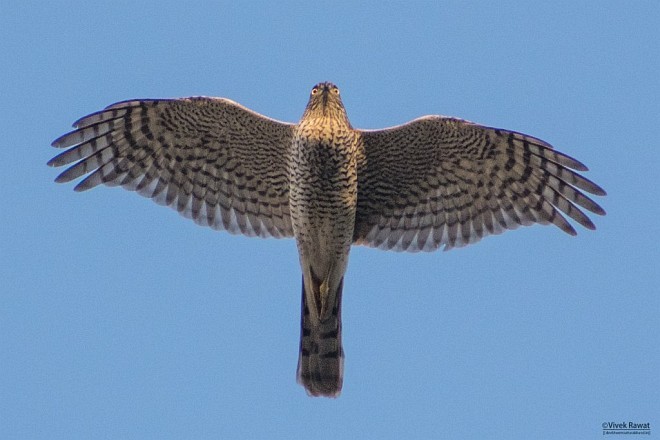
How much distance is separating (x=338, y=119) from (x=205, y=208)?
2.03 m

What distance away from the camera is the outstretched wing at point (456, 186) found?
1443cm

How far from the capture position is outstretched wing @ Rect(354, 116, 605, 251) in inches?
568

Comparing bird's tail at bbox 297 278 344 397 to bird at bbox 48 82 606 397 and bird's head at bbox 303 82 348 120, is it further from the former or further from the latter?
bird's head at bbox 303 82 348 120

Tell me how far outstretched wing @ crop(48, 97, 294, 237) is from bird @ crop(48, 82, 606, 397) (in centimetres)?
1

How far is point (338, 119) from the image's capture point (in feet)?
46.2

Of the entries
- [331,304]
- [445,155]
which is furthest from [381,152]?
[331,304]

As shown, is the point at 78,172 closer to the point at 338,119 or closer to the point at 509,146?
the point at 338,119

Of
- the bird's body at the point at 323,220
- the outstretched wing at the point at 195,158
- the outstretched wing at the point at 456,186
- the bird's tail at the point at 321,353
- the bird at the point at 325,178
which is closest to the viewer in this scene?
the bird's body at the point at 323,220

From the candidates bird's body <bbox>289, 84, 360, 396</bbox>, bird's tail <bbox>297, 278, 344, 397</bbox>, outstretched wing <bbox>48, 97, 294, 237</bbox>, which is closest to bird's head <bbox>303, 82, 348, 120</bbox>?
bird's body <bbox>289, 84, 360, 396</bbox>

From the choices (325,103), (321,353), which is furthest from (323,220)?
(321,353)

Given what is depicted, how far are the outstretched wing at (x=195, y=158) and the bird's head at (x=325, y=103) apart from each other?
1.39ft

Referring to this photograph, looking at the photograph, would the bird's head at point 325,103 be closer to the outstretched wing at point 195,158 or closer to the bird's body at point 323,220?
the bird's body at point 323,220

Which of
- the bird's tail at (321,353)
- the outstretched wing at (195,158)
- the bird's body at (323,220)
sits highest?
the outstretched wing at (195,158)

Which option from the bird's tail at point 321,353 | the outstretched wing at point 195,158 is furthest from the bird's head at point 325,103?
the bird's tail at point 321,353
